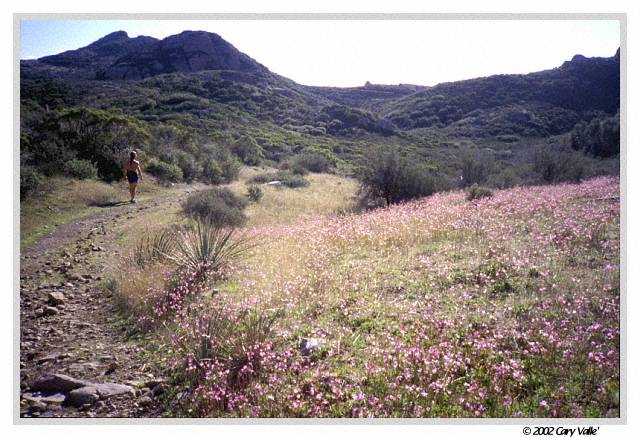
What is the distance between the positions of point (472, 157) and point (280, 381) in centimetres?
1927

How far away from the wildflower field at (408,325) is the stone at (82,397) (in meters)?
0.68

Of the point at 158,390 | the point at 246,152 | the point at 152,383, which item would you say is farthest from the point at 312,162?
the point at 158,390

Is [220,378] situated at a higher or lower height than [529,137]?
lower

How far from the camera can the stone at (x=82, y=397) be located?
135 inches

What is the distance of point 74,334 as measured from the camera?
484cm

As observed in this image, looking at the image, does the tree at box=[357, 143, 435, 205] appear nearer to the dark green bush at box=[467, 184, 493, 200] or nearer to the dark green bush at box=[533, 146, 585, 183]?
the dark green bush at box=[467, 184, 493, 200]

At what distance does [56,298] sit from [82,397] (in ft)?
9.13

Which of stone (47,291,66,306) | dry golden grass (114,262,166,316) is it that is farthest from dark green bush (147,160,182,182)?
stone (47,291,66,306)

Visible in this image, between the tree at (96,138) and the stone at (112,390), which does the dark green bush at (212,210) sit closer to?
the tree at (96,138)

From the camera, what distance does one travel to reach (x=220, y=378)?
347cm

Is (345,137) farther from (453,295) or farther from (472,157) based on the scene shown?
(453,295)

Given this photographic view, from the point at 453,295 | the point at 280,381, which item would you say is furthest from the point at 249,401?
the point at 453,295

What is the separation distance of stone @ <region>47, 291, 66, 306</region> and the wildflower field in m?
0.98

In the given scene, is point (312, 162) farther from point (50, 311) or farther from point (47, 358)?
point (47, 358)
